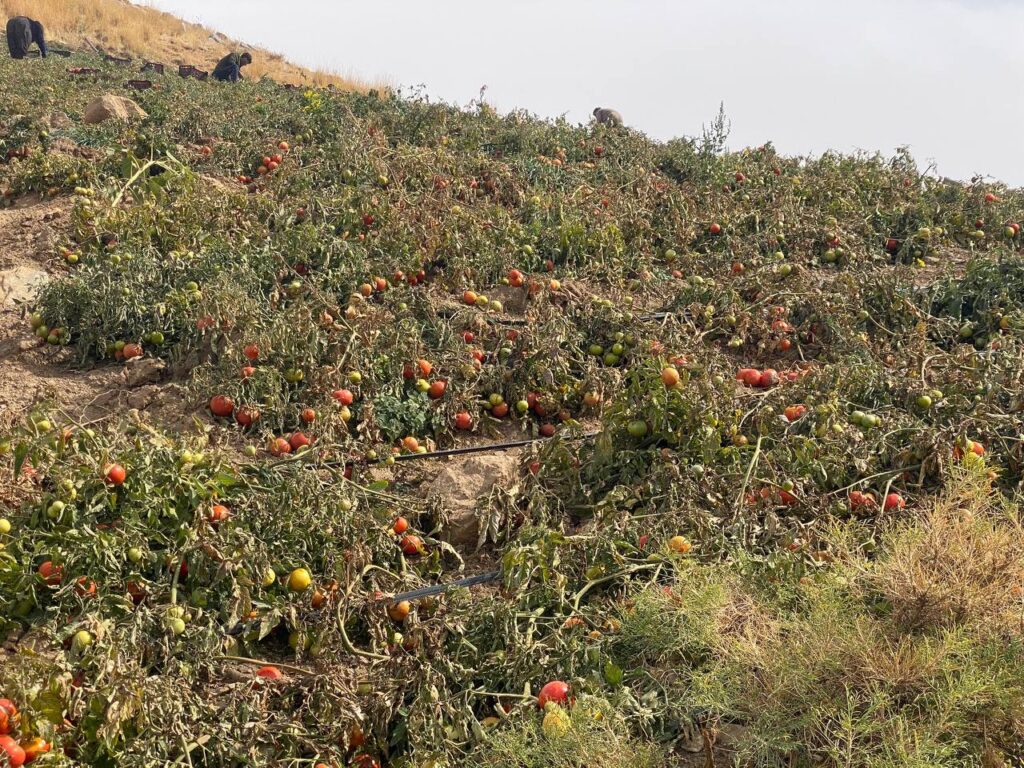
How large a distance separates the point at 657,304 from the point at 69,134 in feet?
18.9

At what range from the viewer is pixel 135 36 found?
21047mm

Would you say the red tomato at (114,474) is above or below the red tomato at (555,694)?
above

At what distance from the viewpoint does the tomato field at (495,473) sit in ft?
9.64

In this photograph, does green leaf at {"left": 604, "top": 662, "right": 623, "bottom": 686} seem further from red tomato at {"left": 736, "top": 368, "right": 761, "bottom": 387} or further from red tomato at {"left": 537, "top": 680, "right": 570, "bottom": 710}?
red tomato at {"left": 736, "top": 368, "right": 761, "bottom": 387}

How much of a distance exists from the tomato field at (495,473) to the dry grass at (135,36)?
43.0 feet

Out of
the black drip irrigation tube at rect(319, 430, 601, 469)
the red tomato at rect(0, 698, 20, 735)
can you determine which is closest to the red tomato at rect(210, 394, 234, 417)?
the black drip irrigation tube at rect(319, 430, 601, 469)

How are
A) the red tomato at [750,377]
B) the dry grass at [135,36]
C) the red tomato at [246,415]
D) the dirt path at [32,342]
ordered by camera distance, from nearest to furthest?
the red tomato at [246,415] → the dirt path at [32,342] → the red tomato at [750,377] → the dry grass at [135,36]

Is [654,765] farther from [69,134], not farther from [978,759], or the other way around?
[69,134]

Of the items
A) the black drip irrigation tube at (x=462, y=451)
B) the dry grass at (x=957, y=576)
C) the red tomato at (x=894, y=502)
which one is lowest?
the black drip irrigation tube at (x=462, y=451)

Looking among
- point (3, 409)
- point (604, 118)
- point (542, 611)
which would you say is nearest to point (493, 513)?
point (542, 611)

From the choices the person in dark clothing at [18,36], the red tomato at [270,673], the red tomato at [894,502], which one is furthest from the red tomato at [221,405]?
the person in dark clothing at [18,36]

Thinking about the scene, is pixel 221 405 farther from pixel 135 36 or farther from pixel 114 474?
pixel 135 36

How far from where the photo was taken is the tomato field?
2.94m

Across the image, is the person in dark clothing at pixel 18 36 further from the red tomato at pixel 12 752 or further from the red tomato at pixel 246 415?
the red tomato at pixel 12 752
